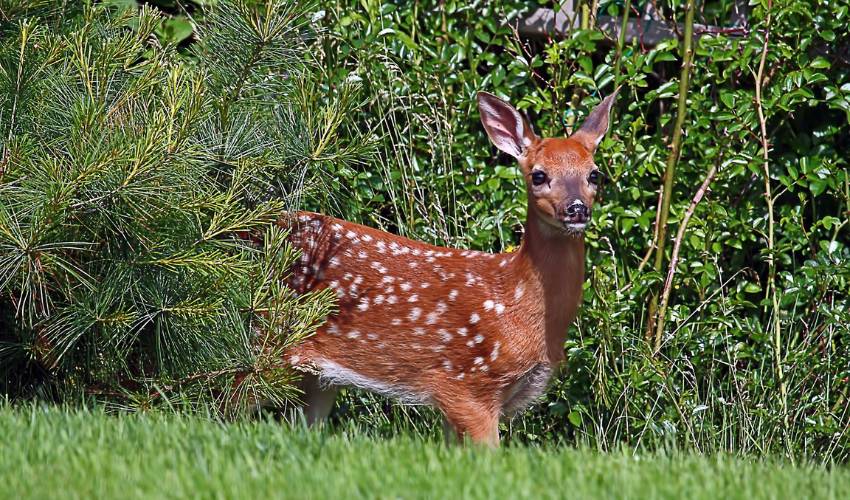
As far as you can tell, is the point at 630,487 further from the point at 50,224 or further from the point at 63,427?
the point at 50,224

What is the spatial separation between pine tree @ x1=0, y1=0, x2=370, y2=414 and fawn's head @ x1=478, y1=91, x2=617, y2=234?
626 millimetres

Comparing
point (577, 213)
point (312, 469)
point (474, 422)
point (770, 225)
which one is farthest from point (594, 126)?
point (312, 469)

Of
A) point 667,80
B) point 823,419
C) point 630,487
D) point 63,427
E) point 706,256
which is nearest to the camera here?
point 630,487

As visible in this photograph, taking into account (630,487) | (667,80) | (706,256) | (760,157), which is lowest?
(630,487)

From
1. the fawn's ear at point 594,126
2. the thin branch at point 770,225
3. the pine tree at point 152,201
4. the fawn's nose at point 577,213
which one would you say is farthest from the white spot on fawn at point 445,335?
the thin branch at point 770,225

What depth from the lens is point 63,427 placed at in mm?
4066

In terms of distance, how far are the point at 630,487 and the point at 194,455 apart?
134cm

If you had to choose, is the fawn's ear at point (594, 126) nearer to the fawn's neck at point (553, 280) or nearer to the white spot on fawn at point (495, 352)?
the fawn's neck at point (553, 280)

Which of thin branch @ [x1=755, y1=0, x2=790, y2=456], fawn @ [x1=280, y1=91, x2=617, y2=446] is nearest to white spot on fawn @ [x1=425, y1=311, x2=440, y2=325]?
fawn @ [x1=280, y1=91, x2=617, y2=446]

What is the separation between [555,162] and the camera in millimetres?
4988

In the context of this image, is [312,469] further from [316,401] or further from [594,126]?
[594,126]

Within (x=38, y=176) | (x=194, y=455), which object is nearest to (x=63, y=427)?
(x=194, y=455)

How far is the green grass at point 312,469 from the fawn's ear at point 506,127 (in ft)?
5.51

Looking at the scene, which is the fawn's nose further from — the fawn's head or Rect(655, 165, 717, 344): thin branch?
Rect(655, 165, 717, 344): thin branch
